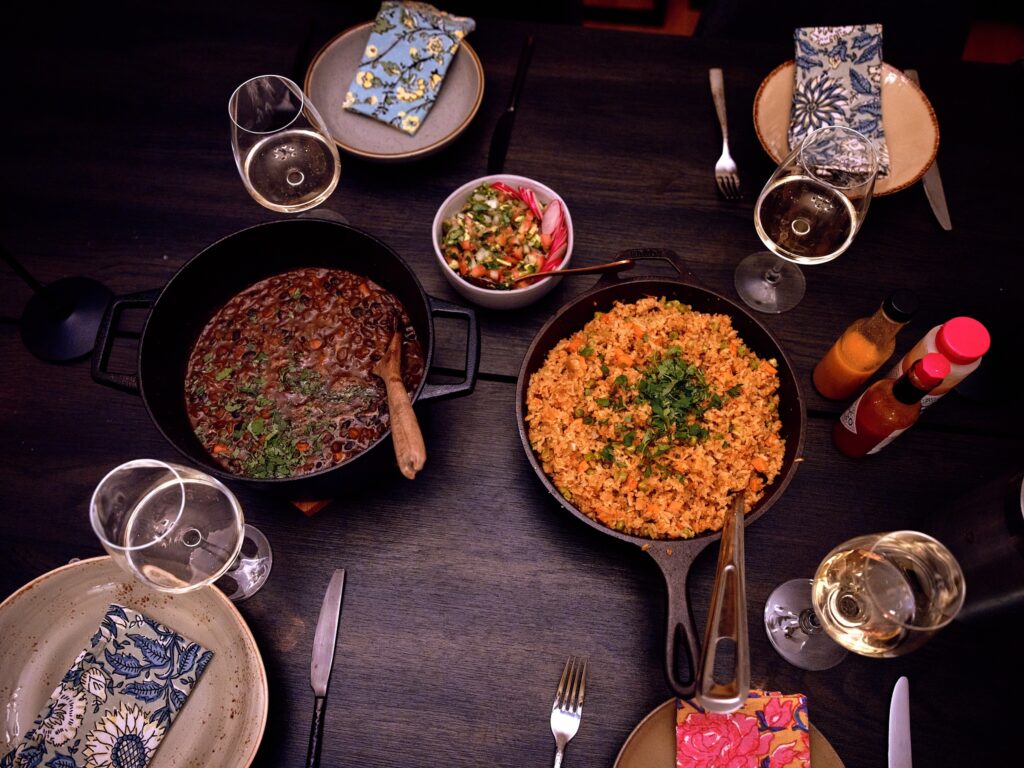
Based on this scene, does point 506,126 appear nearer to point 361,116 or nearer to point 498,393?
point 361,116

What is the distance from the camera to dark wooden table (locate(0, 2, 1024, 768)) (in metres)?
1.38

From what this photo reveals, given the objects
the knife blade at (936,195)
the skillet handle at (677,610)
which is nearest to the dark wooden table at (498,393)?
the knife blade at (936,195)

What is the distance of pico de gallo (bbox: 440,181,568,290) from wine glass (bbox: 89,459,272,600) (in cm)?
70

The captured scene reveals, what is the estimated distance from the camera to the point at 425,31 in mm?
1805

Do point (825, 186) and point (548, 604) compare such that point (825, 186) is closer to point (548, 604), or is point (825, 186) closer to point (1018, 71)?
point (1018, 71)

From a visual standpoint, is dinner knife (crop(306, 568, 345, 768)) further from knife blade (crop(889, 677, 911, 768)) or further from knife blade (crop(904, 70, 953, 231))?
knife blade (crop(904, 70, 953, 231))

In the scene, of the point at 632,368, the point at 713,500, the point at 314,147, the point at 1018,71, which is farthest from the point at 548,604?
the point at 1018,71

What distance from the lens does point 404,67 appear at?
5.89 ft

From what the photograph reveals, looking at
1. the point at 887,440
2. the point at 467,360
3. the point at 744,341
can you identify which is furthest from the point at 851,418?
the point at 467,360

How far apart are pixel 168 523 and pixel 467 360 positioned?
2.07ft

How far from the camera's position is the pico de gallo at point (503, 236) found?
157 cm

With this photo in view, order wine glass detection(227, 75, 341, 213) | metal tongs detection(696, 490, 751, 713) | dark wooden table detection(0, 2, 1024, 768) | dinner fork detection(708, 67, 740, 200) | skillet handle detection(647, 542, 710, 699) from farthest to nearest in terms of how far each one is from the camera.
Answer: dinner fork detection(708, 67, 740, 200) < wine glass detection(227, 75, 341, 213) < dark wooden table detection(0, 2, 1024, 768) < skillet handle detection(647, 542, 710, 699) < metal tongs detection(696, 490, 751, 713)

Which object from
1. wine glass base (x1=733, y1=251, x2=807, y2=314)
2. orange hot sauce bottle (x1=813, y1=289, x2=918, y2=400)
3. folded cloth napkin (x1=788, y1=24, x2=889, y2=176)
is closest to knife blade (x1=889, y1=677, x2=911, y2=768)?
orange hot sauce bottle (x1=813, y1=289, x2=918, y2=400)

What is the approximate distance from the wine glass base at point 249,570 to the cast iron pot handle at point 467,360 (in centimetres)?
52
